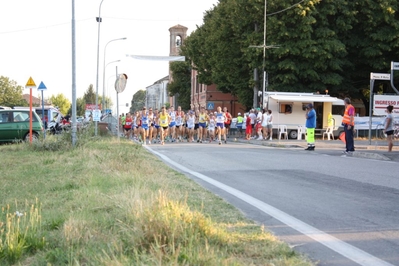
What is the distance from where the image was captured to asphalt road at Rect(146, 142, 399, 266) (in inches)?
211

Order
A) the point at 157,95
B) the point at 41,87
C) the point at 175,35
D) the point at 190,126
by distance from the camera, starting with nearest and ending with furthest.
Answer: the point at 41,87, the point at 190,126, the point at 175,35, the point at 157,95

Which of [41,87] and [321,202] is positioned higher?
[41,87]

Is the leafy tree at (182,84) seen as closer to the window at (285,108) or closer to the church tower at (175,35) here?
the church tower at (175,35)

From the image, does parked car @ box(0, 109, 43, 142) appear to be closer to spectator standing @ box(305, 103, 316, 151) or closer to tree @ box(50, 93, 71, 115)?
spectator standing @ box(305, 103, 316, 151)

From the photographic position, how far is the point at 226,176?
1160 cm

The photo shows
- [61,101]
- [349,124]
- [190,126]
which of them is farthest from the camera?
[61,101]

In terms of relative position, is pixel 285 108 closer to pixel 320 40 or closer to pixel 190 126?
pixel 320 40

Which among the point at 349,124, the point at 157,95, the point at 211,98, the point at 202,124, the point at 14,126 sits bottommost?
the point at 14,126

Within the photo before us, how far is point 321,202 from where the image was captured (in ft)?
26.4

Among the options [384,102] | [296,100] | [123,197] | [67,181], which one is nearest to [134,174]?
[67,181]

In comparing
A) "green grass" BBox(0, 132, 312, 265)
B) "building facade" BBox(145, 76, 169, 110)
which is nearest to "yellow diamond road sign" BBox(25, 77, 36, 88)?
"green grass" BBox(0, 132, 312, 265)

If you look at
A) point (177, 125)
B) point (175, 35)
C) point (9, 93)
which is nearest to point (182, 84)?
point (175, 35)

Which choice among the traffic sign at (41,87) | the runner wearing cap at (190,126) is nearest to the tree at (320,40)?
the runner wearing cap at (190,126)

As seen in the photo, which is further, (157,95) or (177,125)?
(157,95)
